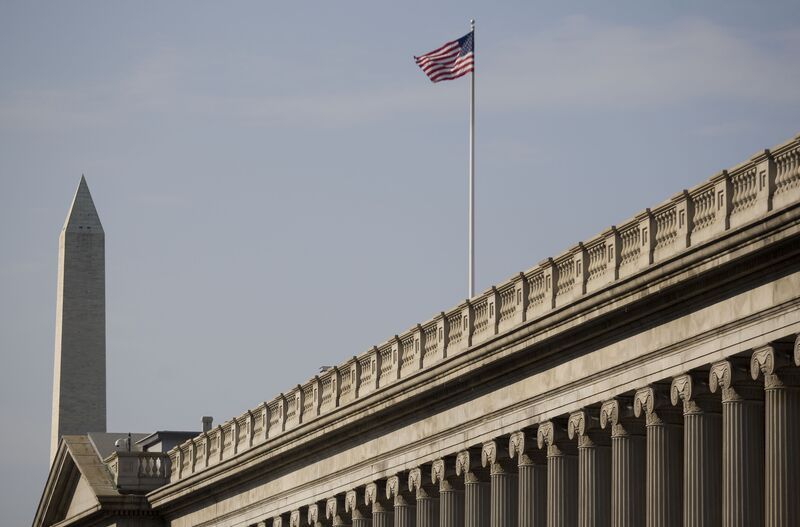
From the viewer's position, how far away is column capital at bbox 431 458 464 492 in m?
91.9

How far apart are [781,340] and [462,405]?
962 inches

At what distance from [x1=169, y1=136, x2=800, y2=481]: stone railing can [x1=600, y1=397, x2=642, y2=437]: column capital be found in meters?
3.59

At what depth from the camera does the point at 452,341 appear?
90.9 meters

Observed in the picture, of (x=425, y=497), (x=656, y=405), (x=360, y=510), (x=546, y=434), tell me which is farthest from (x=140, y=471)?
(x=656, y=405)

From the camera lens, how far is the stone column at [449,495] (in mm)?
92062

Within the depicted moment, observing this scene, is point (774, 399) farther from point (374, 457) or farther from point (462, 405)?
point (374, 457)

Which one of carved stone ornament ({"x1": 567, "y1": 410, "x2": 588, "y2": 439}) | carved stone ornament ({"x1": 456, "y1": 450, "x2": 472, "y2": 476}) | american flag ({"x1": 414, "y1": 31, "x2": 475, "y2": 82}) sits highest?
american flag ({"x1": 414, "y1": 31, "x2": 475, "y2": 82})

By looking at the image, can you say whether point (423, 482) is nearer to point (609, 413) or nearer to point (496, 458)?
point (496, 458)

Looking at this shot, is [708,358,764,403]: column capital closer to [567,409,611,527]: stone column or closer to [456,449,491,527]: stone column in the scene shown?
[567,409,611,527]: stone column

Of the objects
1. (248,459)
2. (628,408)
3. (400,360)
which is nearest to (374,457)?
(400,360)

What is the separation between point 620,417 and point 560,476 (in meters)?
6.17

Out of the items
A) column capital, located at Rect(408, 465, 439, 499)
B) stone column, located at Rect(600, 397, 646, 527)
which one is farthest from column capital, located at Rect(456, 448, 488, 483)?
stone column, located at Rect(600, 397, 646, 527)

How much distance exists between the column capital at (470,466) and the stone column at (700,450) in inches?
677

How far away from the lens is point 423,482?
94500 mm
